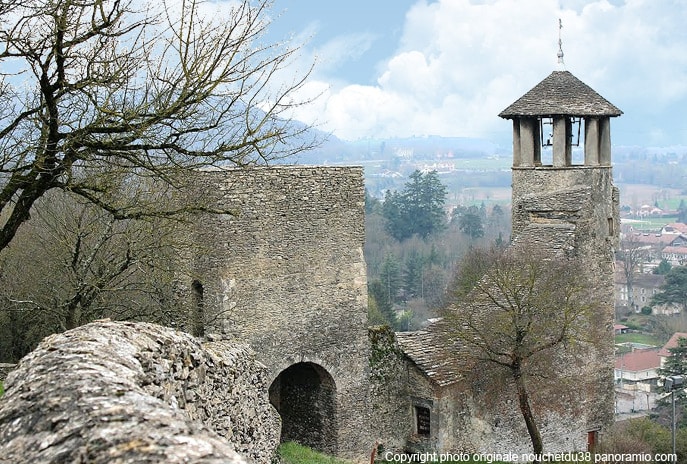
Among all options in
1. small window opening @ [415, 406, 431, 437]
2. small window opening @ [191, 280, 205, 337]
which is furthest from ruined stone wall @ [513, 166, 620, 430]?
small window opening @ [191, 280, 205, 337]

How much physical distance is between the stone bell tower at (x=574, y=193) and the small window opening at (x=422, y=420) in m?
4.18

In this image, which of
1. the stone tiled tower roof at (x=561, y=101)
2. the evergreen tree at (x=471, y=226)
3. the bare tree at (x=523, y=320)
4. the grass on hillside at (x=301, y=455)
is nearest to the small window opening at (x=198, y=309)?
the grass on hillside at (x=301, y=455)

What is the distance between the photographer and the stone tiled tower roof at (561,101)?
898 inches

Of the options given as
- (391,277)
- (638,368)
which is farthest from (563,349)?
(391,277)

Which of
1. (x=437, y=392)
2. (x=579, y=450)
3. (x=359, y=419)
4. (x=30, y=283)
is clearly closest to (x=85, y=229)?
(x=30, y=283)

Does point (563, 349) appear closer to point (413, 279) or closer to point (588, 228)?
point (588, 228)

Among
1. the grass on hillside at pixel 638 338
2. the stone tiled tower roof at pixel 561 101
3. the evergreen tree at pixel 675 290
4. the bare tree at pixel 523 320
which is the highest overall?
the stone tiled tower roof at pixel 561 101

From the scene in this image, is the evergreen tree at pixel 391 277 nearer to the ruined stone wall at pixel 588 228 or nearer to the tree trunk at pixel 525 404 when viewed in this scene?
the ruined stone wall at pixel 588 228

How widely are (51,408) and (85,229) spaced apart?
44.2 feet

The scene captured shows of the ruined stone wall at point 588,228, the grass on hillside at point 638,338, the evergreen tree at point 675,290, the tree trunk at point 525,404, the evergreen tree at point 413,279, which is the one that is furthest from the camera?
the evergreen tree at point 413,279

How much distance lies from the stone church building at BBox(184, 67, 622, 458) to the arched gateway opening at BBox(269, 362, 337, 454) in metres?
0.03

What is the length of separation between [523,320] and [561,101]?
7.05 m

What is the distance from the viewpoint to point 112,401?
420 cm

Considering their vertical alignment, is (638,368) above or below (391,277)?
below
